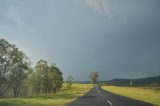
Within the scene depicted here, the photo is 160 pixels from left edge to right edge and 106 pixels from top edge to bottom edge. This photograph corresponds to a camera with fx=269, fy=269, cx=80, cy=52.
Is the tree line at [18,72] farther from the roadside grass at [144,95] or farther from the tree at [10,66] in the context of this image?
the roadside grass at [144,95]

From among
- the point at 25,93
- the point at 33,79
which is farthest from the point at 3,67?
the point at 25,93

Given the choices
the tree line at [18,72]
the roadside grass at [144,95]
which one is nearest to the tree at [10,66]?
the tree line at [18,72]

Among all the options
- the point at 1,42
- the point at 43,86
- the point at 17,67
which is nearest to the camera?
the point at 1,42

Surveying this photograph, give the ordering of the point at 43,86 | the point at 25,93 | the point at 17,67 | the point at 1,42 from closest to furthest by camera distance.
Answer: the point at 1,42 → the point at 17,67 → the point at 43,86 → the point at 25,93

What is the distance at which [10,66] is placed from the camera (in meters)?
69.6

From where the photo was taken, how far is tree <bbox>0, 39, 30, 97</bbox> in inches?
2628

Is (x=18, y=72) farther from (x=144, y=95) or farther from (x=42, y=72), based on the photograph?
(x=144, y=95)

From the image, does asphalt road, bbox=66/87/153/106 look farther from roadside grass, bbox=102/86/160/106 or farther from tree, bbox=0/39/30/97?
tree, bbox=0/39/30/97

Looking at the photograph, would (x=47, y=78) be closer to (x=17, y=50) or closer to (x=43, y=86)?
(x=43, y=86)

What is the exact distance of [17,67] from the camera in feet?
234

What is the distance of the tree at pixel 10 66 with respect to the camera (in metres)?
66.8

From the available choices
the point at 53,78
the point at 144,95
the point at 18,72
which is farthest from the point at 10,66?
the point at 144,95

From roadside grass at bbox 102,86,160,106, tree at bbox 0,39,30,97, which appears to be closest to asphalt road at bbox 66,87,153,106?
roadside grass at bbox 102,86,160,106

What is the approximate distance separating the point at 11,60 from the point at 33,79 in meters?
7.70
